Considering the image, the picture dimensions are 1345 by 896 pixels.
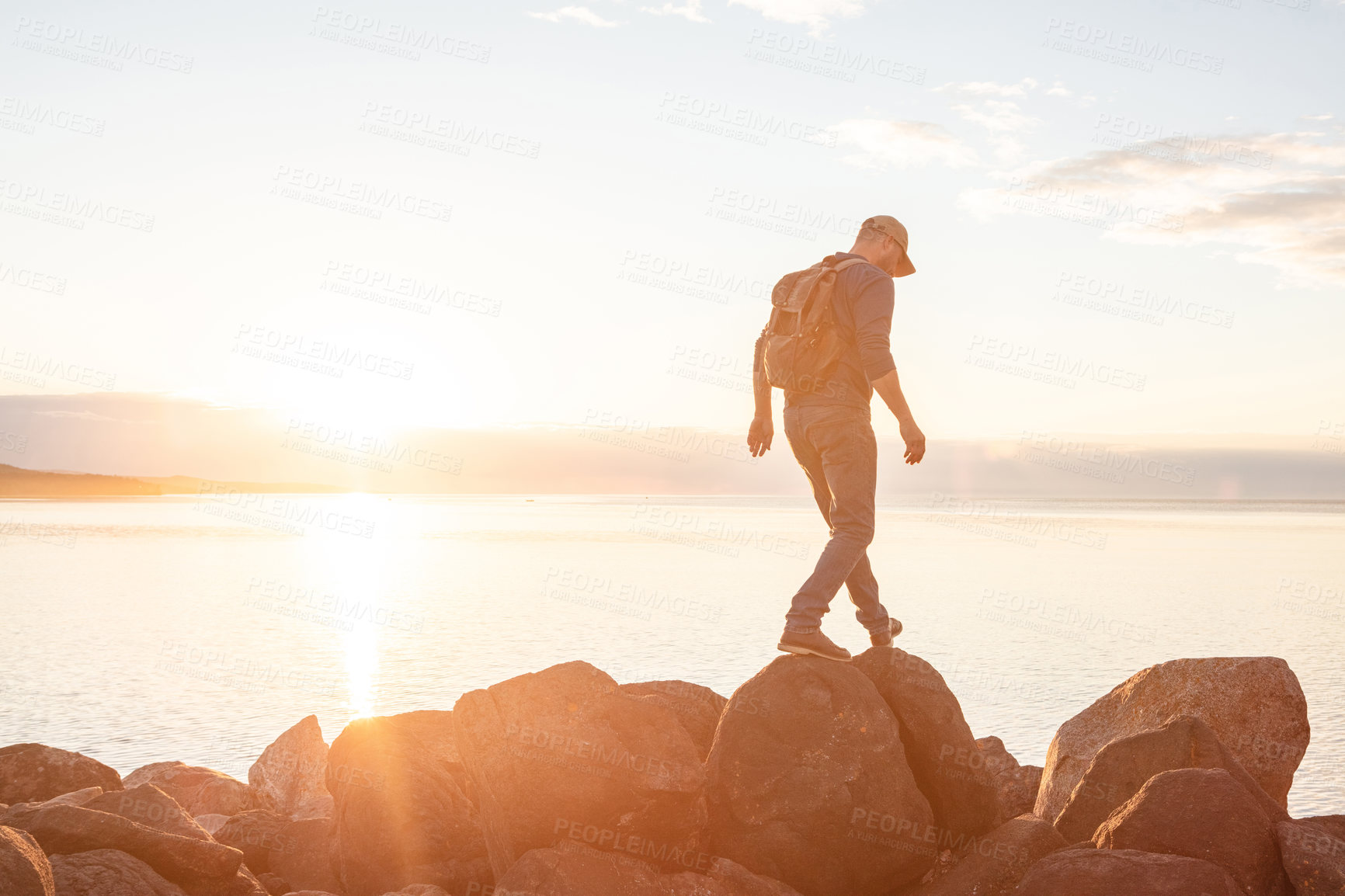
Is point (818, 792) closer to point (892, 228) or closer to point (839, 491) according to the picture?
point (839, 491)

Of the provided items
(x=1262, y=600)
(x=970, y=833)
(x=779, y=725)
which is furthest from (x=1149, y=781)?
(x=1262, y=600)

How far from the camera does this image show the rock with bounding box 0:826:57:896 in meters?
5.52

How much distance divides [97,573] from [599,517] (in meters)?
54.5

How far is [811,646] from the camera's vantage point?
25.7 ft

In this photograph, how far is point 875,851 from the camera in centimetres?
735

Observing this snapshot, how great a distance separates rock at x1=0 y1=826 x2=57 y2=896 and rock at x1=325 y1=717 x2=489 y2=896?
2.70 metres

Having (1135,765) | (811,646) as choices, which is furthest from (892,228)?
(1135,765)

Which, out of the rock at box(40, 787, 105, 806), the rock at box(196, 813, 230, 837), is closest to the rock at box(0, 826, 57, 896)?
the rock at box(40, 787, 105, 806)

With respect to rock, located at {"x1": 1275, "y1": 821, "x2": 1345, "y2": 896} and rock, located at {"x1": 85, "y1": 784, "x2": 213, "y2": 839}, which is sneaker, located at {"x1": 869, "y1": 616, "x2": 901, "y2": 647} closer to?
rock, located at {"x1": 1275, "y1": 821, "x2": 1345, "y2": 896}

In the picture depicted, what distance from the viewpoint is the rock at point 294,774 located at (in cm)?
1094

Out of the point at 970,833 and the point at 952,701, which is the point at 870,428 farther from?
the point at 970,833

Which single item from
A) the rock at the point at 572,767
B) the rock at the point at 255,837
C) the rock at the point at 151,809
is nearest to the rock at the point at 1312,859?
the rock at the point at 572,767

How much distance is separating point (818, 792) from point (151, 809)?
16.1ft

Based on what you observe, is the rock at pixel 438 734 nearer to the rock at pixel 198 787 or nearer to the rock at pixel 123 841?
the rock at pixel 198 787
